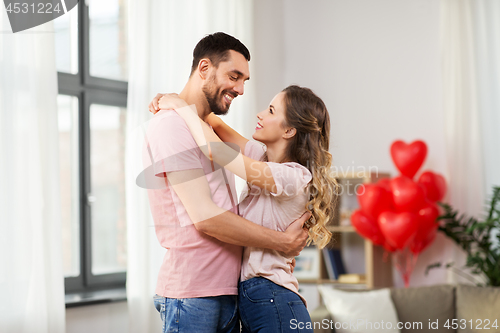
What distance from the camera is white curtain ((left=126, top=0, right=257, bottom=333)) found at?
2.95 meters

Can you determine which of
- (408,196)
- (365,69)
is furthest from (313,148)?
(365,69)

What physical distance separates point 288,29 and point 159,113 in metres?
3.44

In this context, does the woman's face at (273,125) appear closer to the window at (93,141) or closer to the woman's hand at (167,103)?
the woman's hand at (167,103)

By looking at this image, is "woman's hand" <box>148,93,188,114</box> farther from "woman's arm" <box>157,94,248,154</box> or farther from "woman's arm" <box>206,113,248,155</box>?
"woman's arm" <box>206,113,248,155</box>

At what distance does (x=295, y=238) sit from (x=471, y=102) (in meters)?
2.86

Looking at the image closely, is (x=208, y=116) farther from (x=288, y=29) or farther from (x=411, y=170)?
(x=288, y=29)

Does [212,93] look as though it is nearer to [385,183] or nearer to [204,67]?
[204,67]

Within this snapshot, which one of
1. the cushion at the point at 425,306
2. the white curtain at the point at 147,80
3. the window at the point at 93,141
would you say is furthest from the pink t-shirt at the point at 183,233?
the cushion at the point at 425,306

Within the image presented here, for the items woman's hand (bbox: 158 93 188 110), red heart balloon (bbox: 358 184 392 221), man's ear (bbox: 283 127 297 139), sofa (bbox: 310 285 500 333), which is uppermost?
woman's hand (bbox: 158 93 188 110)

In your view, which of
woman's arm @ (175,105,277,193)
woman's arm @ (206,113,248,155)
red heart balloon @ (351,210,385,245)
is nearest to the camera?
woman's arm @ (175,105,277,193)

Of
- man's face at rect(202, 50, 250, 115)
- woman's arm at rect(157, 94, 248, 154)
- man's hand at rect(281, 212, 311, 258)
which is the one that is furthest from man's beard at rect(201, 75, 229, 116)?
man's hand at rect(281, 212, 311, 258)

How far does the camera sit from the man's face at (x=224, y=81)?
1756 millimetres

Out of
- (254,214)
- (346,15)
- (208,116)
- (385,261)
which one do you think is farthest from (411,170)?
(254,214)

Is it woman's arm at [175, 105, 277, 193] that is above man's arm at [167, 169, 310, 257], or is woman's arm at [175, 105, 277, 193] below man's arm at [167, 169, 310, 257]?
above
